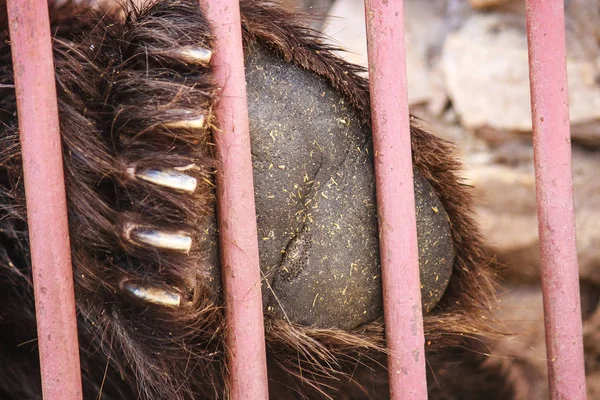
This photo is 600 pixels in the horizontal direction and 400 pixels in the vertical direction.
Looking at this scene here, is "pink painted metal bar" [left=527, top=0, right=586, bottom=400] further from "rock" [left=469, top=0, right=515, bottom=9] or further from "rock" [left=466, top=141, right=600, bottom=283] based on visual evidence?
"rock" [left=469, top=0, right=515, bottom=9]

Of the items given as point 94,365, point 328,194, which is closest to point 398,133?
point 328,194

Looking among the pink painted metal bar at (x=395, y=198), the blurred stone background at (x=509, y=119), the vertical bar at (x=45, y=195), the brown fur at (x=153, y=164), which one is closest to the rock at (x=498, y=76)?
the blurred stone background at (x=509, y=119)

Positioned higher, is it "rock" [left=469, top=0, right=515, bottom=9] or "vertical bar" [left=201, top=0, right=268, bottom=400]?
"rock" [left=469, top=0, right=515, bottom=9]

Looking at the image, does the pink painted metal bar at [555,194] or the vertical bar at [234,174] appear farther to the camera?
the pink painted metal bar at [555,194]

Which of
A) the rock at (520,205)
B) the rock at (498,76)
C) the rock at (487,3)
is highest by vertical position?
the rock at (487,3)

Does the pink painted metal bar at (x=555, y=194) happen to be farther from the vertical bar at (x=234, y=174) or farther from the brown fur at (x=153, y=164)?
the vertical bar at (x=234, y=174)

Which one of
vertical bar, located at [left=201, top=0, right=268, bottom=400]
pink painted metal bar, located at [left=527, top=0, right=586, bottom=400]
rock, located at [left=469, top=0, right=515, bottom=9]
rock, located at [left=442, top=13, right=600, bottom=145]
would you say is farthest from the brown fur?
rock, located at [left=469, top=0, right=515, bottom=9]

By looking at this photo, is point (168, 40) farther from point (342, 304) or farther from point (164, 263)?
point (342, 304)
